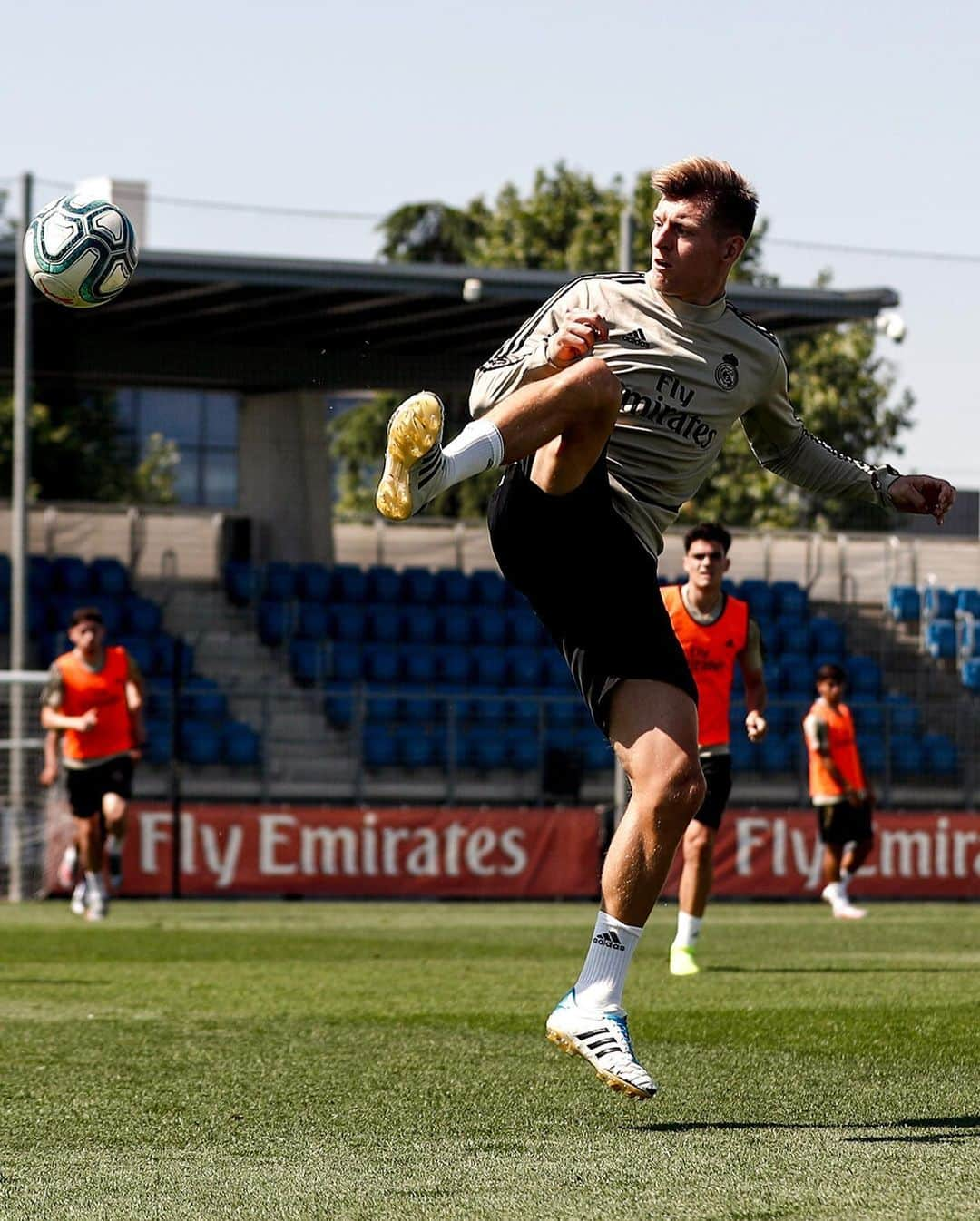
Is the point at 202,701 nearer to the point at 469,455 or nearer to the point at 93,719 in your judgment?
the point at 93,719

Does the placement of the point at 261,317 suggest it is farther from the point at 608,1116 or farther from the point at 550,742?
the point at 608,1116

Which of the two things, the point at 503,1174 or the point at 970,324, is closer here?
the point at 503,1174

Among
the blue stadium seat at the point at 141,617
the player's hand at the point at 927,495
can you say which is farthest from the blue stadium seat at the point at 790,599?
the player's hand at the point at 927,495

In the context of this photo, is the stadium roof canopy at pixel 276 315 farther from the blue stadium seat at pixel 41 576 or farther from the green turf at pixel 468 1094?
the green turf at pixel 468 1094

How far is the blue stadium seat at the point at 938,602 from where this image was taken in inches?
1051

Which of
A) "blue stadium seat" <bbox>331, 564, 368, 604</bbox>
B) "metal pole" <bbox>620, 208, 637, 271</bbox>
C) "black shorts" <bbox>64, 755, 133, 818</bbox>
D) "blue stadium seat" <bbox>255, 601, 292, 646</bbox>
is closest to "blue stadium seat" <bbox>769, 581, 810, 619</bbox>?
"metal pole" <bbox>620, 208, 637, 271</bbox>

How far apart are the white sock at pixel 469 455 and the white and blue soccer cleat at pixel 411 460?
0.5 inches

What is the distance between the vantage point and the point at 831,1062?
6.43 metres

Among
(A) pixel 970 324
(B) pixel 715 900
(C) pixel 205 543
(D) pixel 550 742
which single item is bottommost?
(B) pixel 715 900

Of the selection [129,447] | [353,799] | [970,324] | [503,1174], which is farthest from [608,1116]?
[129,447]

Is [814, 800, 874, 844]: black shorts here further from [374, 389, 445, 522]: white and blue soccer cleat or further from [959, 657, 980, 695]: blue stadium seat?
[374, 389, 445, 522]: white and blue soccer cleat

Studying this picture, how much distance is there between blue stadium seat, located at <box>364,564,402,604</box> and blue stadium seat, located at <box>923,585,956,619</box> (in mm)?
6940

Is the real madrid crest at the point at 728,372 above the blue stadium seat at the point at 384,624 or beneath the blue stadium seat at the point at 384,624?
above

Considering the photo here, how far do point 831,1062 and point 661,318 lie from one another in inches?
94.2
